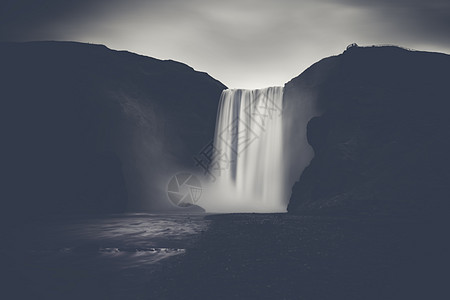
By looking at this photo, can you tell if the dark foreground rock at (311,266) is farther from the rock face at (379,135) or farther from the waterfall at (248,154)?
the waterfall at (248,154)

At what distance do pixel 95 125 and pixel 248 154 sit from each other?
20.2m

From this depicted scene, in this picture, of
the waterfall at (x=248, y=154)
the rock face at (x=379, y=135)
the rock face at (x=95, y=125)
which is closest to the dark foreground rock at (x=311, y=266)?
the rock face at (x=379, y=135)

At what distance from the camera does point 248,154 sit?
43.5m

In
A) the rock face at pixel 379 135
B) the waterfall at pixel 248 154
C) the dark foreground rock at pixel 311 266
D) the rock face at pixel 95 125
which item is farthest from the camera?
the waterfall at pixel 248 154

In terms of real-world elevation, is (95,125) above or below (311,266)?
above

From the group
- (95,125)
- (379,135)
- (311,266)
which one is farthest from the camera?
(95,125)

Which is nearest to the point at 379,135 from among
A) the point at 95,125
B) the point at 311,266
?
the point at 311,266

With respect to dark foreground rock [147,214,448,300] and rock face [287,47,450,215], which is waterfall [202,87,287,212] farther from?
dark foreground rock [147,214,448,300]

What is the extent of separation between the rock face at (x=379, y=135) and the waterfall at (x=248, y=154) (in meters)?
5.97

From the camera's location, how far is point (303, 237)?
16.0 m

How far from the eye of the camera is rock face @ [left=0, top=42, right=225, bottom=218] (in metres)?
38.3

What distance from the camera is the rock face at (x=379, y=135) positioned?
25.7 meters

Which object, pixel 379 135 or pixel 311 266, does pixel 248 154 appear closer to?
pixel 379 135

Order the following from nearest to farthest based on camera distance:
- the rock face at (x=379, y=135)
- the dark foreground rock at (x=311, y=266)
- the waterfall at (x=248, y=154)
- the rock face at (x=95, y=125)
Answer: the dark foreground rock at (x=311, y=266)
the rock face at (x=379, y=135)
the rock face at (x=95, y=125)
the waterfall at (x=248, y=154)
